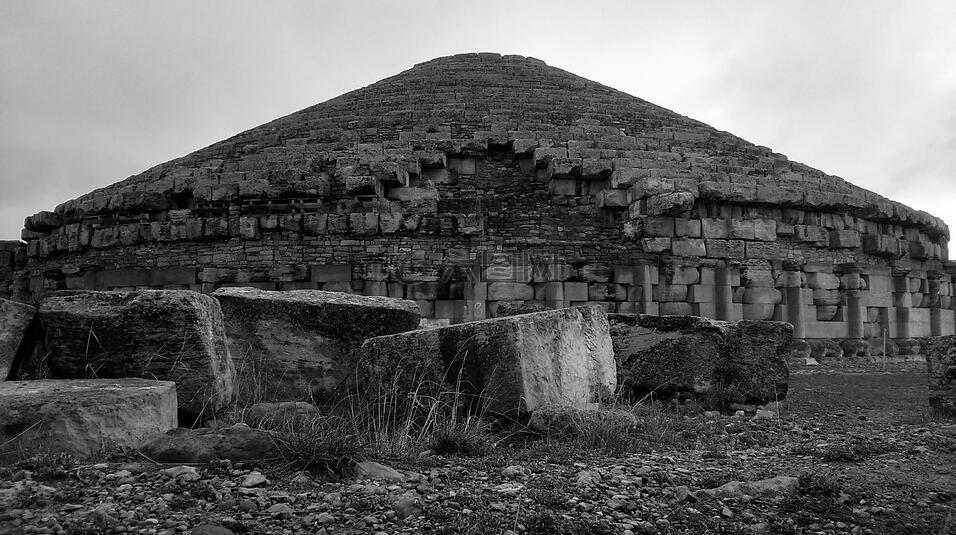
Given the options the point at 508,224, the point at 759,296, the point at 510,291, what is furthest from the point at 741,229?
the point at 510,291

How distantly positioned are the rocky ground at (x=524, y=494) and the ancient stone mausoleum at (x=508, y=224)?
7.99 meters

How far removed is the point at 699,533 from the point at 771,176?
1264 cm

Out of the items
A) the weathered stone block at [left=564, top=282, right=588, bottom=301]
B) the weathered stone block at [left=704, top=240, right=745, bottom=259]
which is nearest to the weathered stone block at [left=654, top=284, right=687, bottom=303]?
the weathered stone block at [left=704, top=240, right=745, bottom=259]

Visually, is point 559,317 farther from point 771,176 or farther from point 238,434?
point 771,176

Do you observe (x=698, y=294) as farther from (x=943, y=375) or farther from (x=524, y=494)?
(x=524, y=494)

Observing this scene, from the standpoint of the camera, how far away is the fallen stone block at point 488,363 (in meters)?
4.41

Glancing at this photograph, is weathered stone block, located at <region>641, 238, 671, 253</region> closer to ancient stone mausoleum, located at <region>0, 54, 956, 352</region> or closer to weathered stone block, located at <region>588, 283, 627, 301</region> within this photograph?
ancient stone mausoleum, located at <region>0, 54, 956, 352</region>

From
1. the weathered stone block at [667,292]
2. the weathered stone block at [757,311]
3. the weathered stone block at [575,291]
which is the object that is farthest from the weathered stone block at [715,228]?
the weathered stone block at [575,291]

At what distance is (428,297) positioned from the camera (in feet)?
38.3

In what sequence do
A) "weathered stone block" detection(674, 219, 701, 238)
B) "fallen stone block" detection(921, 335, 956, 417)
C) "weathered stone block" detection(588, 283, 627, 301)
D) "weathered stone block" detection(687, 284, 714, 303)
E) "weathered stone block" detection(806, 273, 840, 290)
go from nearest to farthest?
1. "fallen stone block" detection(921, 335, 956, 417)
2. "weathered stone block" detection(588, 283, 627, 301)
3. "weathered stone block" detection(674, 219, 701, 238)
4. "weathered stone block" detection(687, 284, 714, 303)
5. "weathered stone block" detection(806, 273, 840, 290)

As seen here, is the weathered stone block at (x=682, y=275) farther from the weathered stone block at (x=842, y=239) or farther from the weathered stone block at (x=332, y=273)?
the weathered stone block at (x=332, y=273)

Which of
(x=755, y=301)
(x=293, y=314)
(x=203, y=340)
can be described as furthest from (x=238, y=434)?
(x=755, y=301)

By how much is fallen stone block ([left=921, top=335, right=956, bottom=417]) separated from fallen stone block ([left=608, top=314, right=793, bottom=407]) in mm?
1152

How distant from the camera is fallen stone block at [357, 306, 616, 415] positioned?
441 centimetres
